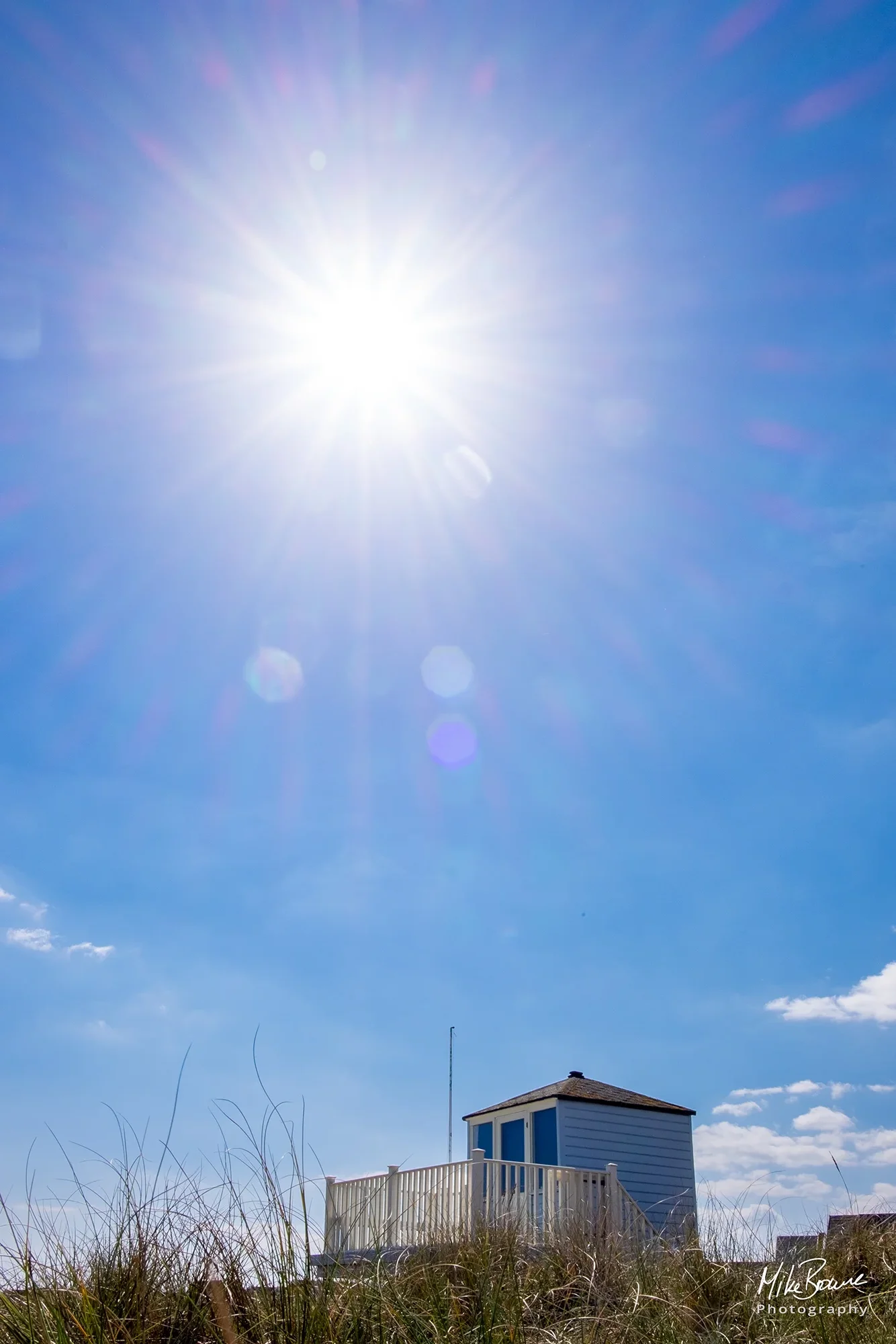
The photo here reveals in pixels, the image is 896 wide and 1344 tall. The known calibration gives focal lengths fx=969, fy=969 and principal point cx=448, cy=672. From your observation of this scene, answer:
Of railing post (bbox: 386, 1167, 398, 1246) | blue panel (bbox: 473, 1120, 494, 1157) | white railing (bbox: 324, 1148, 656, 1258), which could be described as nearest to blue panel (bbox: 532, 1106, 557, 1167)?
blue panel (bbox: 473, 1120, 494, 1157)

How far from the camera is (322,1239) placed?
4996mm

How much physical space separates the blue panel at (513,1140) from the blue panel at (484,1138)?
1.47 feet

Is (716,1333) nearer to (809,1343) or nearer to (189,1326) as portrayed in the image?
(809,1343)

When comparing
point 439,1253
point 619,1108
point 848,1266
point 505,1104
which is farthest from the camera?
point 505,1104

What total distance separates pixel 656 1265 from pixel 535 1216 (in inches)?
161

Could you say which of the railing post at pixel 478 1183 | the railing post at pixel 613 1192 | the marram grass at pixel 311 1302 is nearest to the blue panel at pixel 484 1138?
the railing post at pixel 613 1192

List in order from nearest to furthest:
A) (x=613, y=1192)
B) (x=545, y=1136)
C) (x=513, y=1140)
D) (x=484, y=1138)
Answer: (x=613, y=1192), (x=545, y=1136), (x=513, y=1140), (x=484, y=1138)

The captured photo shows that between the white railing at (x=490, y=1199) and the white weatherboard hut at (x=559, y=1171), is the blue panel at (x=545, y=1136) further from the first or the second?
the white railing at (x=490, y=1199)

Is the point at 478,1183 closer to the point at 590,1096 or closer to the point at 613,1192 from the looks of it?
the point at 613,1192

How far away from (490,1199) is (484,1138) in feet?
32.6

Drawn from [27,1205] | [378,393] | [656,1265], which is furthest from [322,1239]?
[378,393]

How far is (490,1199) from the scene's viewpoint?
35.0 feet

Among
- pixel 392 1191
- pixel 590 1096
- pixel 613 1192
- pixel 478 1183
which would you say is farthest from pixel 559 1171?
pixel 590 1096

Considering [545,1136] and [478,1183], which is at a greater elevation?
[545,1136]
